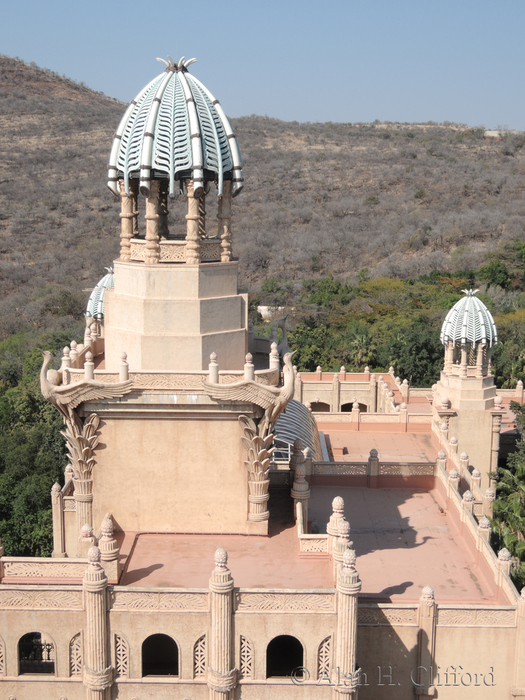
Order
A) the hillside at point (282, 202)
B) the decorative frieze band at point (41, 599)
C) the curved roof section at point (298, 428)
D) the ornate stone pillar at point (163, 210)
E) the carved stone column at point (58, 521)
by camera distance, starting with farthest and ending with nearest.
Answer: the hillside at point (282, 202) < the curved roof section at point (298, 428) < the carved stone column at point (58, 521) < the ornate stone pillar at point (163, 210) < the decorative frieze band at point (41, 599)

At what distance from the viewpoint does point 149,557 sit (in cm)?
1655

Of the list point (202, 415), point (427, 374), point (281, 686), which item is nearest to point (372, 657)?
point (281, 686)

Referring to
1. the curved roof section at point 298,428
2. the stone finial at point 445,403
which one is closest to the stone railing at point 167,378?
the curved roof section at point 298,428

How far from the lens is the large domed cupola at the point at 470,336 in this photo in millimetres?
34938

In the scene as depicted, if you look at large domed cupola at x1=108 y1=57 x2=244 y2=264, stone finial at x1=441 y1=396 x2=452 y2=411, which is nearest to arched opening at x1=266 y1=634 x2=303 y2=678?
large domed cupola at x1=108 y1=57 x2=244 y2=264

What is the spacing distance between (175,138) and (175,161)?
532 millimetres

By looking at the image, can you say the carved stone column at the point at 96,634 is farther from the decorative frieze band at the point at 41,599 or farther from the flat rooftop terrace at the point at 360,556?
the flat rooftop terrace at the point at 360,556

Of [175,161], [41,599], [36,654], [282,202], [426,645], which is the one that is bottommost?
[36,654]

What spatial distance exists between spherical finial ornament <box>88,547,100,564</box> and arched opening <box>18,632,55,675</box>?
2.06m

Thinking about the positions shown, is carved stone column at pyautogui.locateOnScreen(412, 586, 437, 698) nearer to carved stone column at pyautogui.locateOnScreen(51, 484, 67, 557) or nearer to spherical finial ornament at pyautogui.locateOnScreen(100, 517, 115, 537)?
spherical finial ornament at pyautogui.locateOnScreen(100, 517, 115, 537)

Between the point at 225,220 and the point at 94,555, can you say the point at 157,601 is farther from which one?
the point at 225,220

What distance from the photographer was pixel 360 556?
19719mm

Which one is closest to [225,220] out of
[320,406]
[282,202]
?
[320,406]

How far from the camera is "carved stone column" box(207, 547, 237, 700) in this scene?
1438cm
